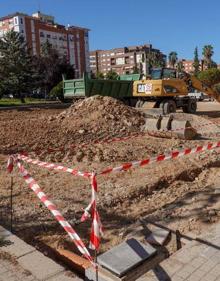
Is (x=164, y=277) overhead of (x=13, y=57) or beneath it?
beneath

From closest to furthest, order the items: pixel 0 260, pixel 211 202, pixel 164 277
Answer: pixel 164 277 → pixel 0 260 → pixel 211 202

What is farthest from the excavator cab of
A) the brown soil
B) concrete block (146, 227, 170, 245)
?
concrete block (146, 227, 170, 245)

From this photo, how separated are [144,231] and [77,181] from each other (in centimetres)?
299

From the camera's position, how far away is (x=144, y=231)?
4848 mm

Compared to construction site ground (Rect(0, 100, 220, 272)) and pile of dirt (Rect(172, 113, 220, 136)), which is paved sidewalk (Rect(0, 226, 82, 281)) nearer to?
construction site ground (Rect(0, 100, 220, 272))

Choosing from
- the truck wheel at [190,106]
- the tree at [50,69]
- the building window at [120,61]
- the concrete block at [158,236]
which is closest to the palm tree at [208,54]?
the building window at [120,61]

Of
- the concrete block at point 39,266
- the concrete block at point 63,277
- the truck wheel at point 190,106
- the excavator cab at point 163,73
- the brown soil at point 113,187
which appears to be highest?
the excavator cab at point 163,73

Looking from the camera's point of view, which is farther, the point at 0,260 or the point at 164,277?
the point at 0,260

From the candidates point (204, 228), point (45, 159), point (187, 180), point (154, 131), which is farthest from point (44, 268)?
point (154, 131)

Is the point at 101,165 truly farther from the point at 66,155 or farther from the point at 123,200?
the point at 123,200

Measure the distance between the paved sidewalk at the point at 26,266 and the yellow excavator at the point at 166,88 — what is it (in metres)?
15.3

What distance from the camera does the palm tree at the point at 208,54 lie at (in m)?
100

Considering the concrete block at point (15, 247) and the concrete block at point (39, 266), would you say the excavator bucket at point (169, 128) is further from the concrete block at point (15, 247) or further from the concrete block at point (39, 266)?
the concrete block at point (39, 266)

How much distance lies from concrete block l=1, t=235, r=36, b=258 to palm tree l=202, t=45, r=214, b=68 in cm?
10213
